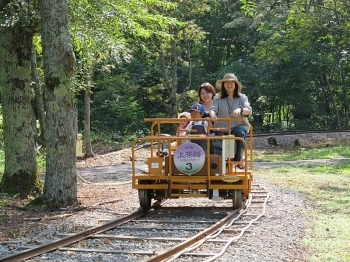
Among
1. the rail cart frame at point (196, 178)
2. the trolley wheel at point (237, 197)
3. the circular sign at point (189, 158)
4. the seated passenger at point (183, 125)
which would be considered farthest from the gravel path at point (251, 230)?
the seated passenger at point (183, 125)

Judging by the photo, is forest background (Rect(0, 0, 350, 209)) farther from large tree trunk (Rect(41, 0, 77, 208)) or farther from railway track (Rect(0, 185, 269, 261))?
railway track (Rect(0, 185, 269, 261))

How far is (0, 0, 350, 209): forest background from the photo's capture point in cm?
1032

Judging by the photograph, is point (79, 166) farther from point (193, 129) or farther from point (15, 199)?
point (193, 129)

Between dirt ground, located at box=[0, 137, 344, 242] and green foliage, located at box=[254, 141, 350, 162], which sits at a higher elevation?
green foliage, located at box=[254, 141, 350, 162]

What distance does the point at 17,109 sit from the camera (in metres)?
11.7

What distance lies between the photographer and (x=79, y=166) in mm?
20406

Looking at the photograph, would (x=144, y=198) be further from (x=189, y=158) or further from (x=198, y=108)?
(x=198, y=108)

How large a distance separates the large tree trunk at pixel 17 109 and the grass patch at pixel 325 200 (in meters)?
6.00

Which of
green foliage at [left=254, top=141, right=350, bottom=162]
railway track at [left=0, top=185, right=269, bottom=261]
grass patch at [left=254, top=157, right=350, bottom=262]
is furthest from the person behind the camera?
green foliage at [left=254, top=141, right=350, bottom=162]

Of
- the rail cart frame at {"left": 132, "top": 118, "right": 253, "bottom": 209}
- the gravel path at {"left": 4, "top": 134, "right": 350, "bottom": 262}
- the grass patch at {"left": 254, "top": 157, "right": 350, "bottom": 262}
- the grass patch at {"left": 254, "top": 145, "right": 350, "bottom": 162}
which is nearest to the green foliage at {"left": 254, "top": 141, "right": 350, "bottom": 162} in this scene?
the grass patch at {"left": 254, "top": 145, "right": 350, "bottom": 162}

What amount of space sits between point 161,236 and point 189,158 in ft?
6.44

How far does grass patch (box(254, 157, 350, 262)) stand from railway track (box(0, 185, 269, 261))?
1.01 metres

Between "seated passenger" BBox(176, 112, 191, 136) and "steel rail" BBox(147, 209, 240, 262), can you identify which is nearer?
"steel rail" BBox(147, 209, 240, 262)

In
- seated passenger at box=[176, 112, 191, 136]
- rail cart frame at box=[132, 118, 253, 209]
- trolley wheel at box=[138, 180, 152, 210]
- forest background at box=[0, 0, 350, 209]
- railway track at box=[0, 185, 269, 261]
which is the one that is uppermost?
forest background at box=[0, 0, 350, 209]
